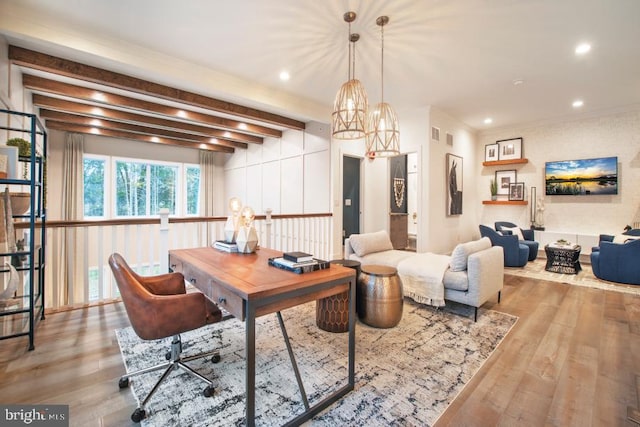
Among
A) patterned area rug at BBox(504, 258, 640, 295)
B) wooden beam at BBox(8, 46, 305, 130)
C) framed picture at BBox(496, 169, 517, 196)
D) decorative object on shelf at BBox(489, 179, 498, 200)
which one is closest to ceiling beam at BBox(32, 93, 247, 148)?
wooden beam at BBox(8, 46, 305, 130)

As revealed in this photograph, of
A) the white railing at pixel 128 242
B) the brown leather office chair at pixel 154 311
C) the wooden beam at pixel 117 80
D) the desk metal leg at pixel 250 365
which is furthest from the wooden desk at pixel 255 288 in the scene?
the wooden beam at pixel 117 80

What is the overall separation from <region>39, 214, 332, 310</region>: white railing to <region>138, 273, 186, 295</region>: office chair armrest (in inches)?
39.5

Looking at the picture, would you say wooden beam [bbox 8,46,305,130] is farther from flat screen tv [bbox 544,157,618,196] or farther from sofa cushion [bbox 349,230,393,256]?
flat screen tv [bbox 544,157,618,196]

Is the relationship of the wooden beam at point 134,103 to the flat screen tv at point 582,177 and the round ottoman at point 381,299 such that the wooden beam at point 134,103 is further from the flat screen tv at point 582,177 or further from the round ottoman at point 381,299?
the flat screen tv at point 582,177

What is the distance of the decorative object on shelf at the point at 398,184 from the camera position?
270 inches

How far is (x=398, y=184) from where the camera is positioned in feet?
22.8

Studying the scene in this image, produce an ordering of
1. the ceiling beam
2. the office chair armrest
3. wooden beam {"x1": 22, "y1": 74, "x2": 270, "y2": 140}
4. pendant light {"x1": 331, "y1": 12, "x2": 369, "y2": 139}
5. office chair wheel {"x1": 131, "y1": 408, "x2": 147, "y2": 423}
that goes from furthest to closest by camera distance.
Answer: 1. the ceiling beam
2. wooden beam {"x1": 22, "y1": 74, "x2": 270, "y2": 140}
3. pendant light {"x1": 331, "y1": 12, "x2": 369, "y2": 139}
4. the office chair armrest
5. office chair wheel {"x1": 131, "y1": 408, "x2": 147, "y2": 423}

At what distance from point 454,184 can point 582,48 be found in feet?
10.1

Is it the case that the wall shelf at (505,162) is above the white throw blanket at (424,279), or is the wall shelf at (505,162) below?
above

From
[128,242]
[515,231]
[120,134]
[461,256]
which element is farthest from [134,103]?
[515,231]

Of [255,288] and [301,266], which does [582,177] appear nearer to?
[301,266]

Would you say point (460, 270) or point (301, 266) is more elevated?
point (301, 266)

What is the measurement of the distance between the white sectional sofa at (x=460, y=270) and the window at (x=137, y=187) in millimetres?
5593

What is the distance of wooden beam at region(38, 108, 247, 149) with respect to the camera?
5.33m
